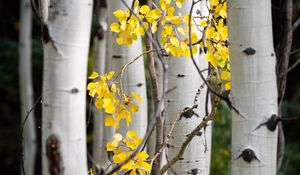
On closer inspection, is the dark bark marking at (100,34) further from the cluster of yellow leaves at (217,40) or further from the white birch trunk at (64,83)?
the white birch trunk at (64,83)

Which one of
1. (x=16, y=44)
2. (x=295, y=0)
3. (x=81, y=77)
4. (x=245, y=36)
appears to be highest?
(x=295, y=0)

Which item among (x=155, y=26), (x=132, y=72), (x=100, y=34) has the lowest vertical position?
(x=132, y=72)

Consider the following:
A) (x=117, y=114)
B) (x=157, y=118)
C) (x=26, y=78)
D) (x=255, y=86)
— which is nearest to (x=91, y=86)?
(x=117, y=114)

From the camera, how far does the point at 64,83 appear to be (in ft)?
3.42

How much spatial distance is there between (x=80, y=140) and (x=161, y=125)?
14.0 inches

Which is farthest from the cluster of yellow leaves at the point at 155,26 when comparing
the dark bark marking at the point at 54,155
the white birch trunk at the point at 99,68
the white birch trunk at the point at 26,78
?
→ the white birch trunk at the point at 26,78

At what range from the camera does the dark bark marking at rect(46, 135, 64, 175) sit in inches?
41.3

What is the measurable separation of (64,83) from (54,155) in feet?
0.49

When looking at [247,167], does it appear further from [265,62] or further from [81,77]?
[81,77]

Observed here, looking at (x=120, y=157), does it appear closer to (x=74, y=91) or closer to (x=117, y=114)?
(x=117, y=114)

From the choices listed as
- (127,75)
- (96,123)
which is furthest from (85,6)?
(96,123)

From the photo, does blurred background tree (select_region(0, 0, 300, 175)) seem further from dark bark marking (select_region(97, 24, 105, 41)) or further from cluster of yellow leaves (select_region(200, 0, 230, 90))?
cluster of yellow leaves (select_region(200, 0, 230, 90))

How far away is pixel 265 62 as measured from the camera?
48.0 inches

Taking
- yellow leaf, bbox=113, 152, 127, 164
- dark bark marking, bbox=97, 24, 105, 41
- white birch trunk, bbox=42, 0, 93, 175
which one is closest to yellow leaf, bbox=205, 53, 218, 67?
yellow leaf, bbox=113, 152, 127, 164
